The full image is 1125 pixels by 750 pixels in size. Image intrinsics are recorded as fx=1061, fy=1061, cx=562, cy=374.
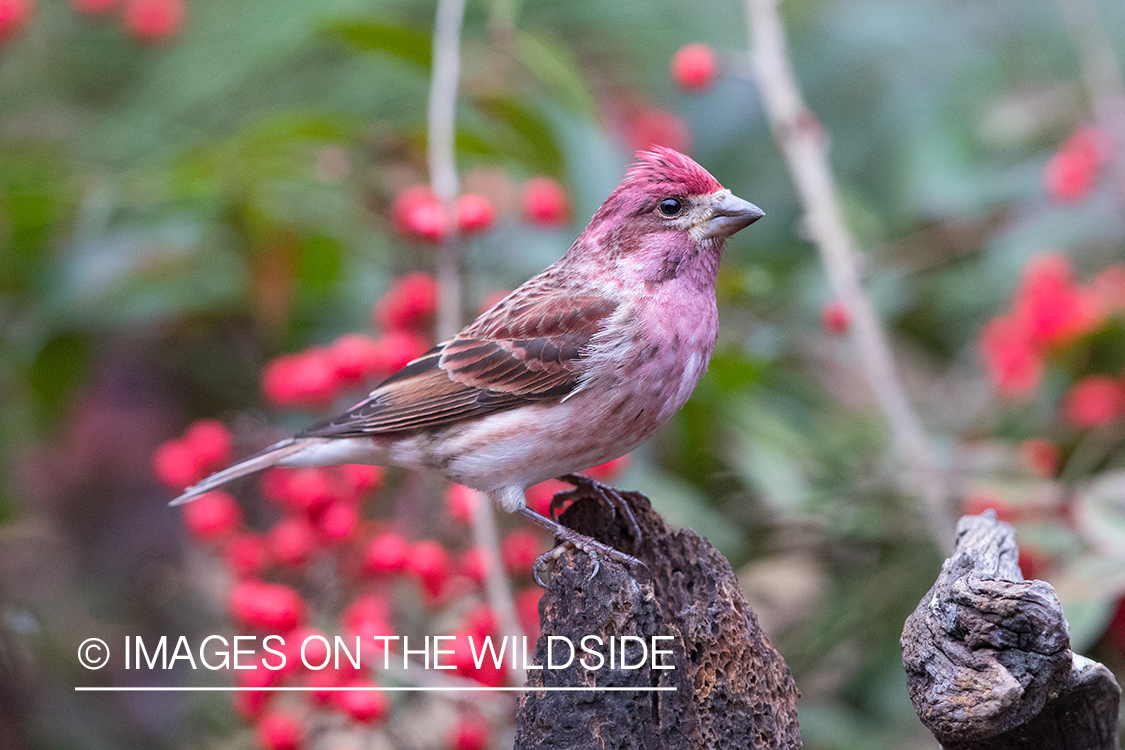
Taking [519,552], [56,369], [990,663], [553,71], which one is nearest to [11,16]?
[56,369]

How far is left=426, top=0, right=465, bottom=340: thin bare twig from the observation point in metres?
2.79

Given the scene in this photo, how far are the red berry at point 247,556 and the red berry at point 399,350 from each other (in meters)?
0.61

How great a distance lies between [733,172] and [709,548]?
3331mm

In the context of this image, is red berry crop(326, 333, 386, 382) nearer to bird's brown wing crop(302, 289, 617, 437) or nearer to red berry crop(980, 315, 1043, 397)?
bird's brown wing crop(302, 289, 617, 437)

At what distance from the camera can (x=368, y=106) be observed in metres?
4.93

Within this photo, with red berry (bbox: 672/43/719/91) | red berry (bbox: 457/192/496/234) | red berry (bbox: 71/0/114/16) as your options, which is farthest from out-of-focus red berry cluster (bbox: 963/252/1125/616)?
red berry (bbox: 71/0/114/16)

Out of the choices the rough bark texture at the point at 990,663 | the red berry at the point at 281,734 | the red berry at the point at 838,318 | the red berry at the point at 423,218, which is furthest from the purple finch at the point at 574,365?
the red berry at the point at 838,318

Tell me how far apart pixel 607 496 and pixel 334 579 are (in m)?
1.01

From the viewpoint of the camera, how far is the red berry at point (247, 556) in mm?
2904

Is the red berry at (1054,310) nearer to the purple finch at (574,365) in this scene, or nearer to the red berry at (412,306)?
the purple finch at (574,365)

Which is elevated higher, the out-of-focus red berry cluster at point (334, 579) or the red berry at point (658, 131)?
the red berry at point (658, 131)

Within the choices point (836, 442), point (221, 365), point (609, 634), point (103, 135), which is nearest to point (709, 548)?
point (609, 634)

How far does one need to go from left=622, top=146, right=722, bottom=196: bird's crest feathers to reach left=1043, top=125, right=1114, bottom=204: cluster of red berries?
2062 mm

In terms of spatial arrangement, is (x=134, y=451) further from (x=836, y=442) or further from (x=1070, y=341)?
(x=1070, y=341)
